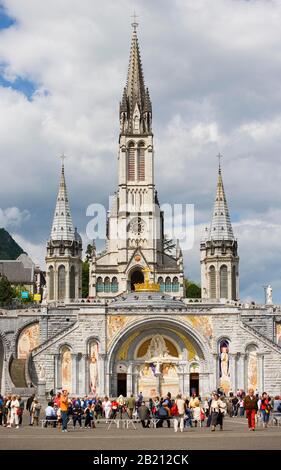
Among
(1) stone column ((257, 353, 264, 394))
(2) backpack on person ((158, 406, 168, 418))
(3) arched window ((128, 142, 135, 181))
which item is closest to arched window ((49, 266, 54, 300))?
(3) arched window ((128, 142, 135, 181))

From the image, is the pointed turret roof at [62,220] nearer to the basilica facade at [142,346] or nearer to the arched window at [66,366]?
the basilica facade at [142,346]

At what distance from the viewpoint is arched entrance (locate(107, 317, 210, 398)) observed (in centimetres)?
7369

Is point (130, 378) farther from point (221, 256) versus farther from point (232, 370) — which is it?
point (221, 256)

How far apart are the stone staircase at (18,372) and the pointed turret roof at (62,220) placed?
94.9 ft

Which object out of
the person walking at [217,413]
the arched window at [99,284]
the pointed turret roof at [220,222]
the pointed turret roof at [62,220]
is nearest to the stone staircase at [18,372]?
the pointed turret roof at [62,220]

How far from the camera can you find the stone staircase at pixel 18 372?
7206cm

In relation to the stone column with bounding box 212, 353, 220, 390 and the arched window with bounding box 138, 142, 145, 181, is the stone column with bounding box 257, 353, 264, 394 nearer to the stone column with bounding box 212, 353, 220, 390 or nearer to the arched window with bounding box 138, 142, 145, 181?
the stone column with bounding box 212, 353, 220, 390

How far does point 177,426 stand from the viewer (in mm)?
37469

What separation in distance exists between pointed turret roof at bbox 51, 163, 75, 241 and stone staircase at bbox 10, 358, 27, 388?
28.9m

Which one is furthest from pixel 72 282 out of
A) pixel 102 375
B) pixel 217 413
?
pixel 217 413

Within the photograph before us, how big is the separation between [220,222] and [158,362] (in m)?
30.5
